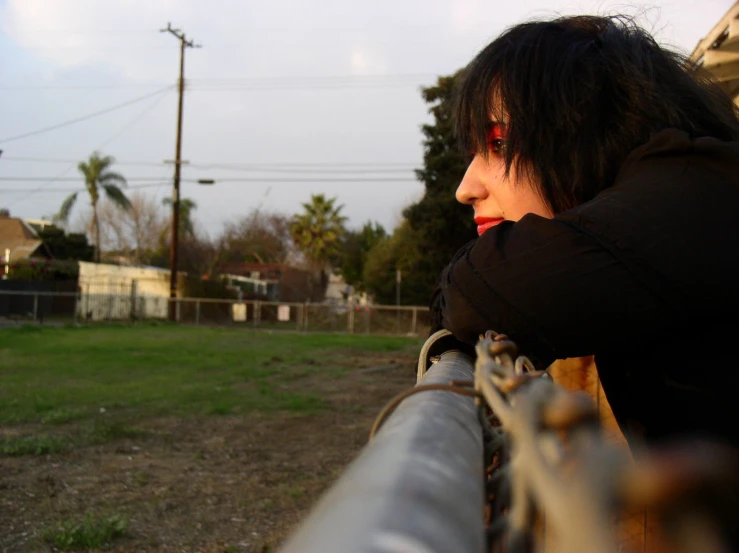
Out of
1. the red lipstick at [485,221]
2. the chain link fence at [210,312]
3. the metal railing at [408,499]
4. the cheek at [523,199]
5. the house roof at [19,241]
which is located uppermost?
the house roof at [19,241]

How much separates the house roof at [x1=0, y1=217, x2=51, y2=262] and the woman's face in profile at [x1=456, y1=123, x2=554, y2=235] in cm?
4258

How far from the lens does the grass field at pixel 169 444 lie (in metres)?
4.48

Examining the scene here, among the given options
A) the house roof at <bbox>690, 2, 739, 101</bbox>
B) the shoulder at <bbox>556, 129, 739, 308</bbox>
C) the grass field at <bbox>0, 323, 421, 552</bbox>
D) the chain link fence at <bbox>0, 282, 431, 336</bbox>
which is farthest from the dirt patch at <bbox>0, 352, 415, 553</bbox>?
the chain link fence at <bbox>0, 282, 431, 336</bbox>

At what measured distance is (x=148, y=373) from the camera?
12.3 m

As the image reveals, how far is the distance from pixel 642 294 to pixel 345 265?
5424 cm

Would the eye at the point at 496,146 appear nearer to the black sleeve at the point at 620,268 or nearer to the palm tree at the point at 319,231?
the black sleeve at the point at 620,268

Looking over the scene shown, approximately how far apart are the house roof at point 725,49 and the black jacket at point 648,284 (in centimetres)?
370

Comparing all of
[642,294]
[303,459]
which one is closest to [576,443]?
[642,294]

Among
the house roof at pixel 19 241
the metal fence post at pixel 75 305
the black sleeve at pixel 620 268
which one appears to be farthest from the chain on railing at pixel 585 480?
the house roof at pixel 19 241

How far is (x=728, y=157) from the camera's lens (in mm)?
1091

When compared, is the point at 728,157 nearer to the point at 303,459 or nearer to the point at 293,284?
the point at 303,459

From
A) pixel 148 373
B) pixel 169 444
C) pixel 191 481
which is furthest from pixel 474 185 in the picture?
pixel 148 373

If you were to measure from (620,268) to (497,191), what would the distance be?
19.3 inches

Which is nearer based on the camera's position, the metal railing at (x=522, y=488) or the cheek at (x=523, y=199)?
the metal railing at (x=522, y=488)
